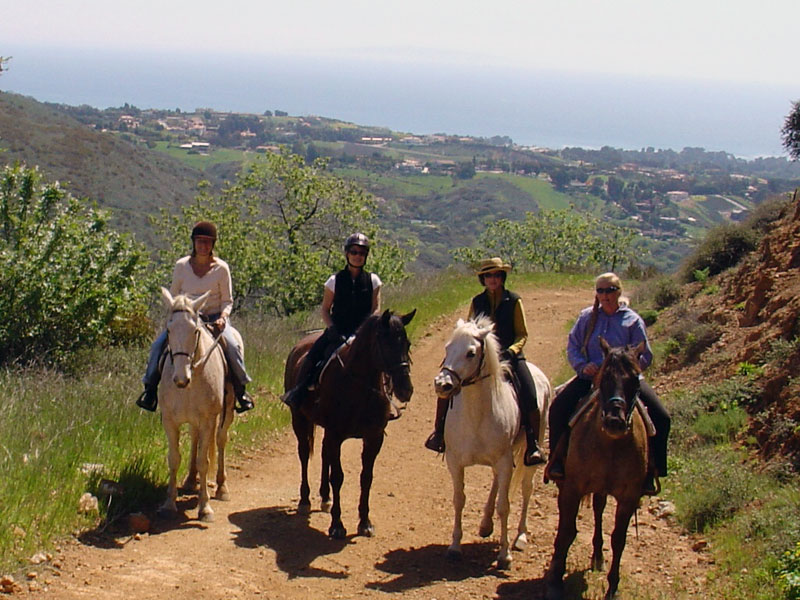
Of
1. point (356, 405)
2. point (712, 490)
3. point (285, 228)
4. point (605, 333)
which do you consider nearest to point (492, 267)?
point (605, 333)

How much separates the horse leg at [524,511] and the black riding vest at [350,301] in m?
2.29

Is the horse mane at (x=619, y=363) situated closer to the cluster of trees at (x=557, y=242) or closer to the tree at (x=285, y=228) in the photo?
the tree at (x=285, y=228)

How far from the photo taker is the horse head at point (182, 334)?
26.4ft

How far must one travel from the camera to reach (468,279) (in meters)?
29.5

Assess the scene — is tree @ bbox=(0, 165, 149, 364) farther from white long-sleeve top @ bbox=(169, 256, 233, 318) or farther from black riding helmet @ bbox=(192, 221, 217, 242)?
black riding helmet @ bbox=(192, 221, 217, 242)

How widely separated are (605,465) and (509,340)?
1998 millimetres

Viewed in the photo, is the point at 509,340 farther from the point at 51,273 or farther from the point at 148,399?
the point at 51,273

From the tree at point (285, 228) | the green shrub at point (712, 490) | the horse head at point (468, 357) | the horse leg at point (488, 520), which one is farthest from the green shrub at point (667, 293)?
the horse head at point (468, 357)

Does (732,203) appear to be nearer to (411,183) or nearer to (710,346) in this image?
(411,183)

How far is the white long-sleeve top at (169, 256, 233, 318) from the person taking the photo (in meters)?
9.17

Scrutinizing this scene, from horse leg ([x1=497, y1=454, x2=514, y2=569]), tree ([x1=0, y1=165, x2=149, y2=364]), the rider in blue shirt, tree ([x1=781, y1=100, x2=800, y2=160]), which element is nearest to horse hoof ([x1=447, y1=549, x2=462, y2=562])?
horse leg ([x1=497, y1=454, x2=514, y2=569])

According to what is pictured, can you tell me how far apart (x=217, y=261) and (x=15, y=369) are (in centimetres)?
703

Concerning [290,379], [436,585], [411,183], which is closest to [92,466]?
[290,379]

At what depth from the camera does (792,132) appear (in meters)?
22.0
